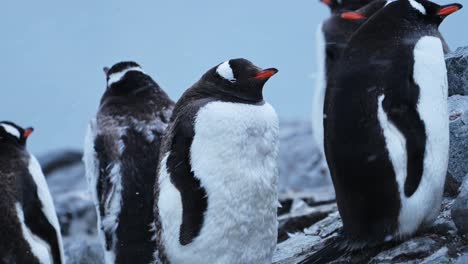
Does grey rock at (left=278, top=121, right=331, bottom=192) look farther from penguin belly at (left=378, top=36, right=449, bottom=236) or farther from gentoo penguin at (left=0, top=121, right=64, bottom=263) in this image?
penguin belly at (left=378, top=36, right=449, bottom=236)

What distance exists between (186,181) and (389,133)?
3.54 feet

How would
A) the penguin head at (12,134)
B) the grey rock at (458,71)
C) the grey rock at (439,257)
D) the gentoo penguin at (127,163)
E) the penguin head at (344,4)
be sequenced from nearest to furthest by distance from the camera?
1. the grey rock at (439,257)
2. the grey rock at (458,71)
3. the gentoo penguin at (127,163)
4. the penguin head at (12,134)
5. the penguin head at (344,4)

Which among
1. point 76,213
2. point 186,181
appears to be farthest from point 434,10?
point 76,213

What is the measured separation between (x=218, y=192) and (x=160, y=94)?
1.89 m

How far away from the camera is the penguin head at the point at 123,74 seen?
612cm

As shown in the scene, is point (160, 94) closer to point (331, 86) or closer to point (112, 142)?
point (112, 142)

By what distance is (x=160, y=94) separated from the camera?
19.9 ft

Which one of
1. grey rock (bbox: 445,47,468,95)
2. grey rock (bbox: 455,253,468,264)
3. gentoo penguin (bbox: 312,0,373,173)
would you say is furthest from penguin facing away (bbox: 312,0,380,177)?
grey rock (bbox: 455,253,468,264)

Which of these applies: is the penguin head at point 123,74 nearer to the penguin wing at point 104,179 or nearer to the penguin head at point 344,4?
the penguin wing at point 104,179

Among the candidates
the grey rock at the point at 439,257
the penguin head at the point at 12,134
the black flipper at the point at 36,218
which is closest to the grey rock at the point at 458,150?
the grey rock at the point at 439,257

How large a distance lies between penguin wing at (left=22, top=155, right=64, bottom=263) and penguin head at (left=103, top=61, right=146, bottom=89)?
2.73ft

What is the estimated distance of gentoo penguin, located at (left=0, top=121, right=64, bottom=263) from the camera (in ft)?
18.0

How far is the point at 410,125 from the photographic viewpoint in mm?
4215

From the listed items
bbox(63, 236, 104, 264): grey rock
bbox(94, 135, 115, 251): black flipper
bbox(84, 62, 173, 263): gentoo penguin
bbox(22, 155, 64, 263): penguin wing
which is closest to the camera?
bbox(84, 62, 173, 263): gentoo penguin
